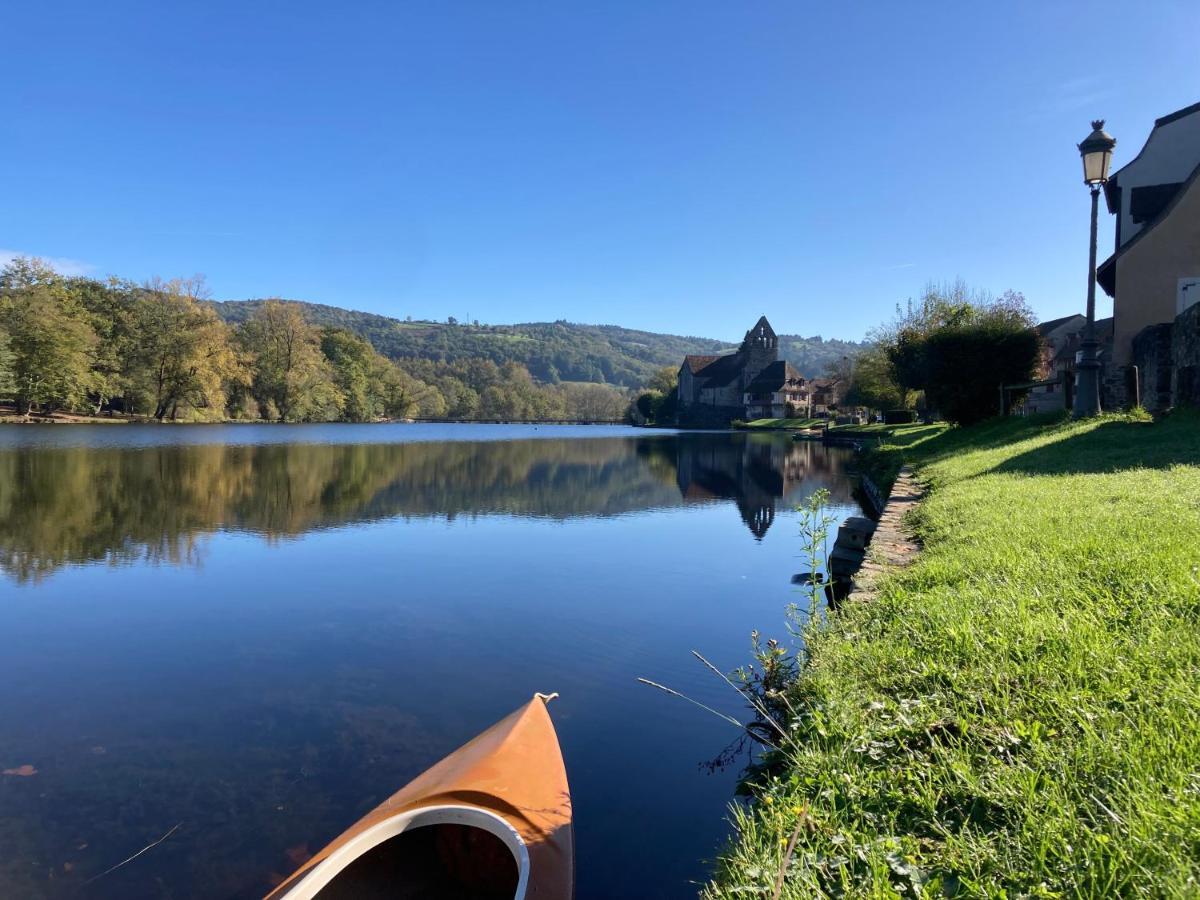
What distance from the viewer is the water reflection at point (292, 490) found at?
1275 cm

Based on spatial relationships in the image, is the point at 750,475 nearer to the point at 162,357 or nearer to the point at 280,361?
the point at 162,357

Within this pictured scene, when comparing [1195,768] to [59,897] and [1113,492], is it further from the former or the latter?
[1113,492]

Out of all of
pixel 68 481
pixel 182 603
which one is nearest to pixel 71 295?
pixel 68 481

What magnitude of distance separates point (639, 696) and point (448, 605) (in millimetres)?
3723

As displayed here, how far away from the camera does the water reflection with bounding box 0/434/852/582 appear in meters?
12.8

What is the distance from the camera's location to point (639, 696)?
604 cm

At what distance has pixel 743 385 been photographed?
90.1m

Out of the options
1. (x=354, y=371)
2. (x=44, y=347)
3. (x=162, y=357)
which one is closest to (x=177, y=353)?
(x=162, y=357)

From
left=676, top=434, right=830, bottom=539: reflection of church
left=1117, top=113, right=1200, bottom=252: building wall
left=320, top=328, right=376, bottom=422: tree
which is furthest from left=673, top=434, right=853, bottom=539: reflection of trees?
left=320, top=328, right=376, bottom=422: tree

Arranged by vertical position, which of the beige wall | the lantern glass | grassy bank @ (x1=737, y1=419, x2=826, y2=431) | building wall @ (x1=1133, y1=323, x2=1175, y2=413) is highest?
the lantern glass

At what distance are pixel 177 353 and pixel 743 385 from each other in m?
65.8

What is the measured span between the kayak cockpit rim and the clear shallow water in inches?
36.7

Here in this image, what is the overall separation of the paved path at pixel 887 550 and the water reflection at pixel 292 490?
5.15m

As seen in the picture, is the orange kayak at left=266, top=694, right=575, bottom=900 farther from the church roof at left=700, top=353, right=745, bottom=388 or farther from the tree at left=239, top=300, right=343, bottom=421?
the church roof at left=700, top=353, right=745, bottom=388
